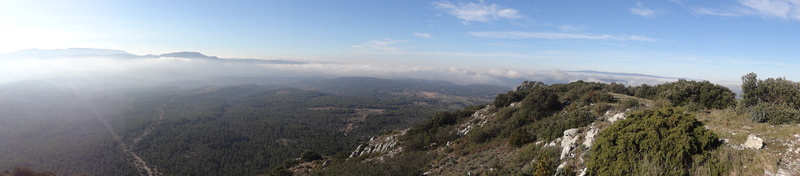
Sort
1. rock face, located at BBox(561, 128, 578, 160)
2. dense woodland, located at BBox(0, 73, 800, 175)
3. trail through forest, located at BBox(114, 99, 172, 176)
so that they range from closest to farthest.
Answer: dense woodland, located at BBox(0, 73, 800, 175) → rock face, located at BBox(561, 128, 578, 160) → trail through forest, located at BBox(114, 99, 172, 176)

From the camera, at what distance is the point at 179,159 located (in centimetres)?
7425

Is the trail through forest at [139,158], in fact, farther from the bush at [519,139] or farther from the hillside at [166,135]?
the bush at [519,139]

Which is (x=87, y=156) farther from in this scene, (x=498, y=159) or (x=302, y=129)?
(x=498, y=159)

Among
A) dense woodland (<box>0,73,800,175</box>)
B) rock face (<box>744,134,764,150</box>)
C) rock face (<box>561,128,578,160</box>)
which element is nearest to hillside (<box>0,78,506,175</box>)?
dense woodland (<box>0,73,800,175</box>)

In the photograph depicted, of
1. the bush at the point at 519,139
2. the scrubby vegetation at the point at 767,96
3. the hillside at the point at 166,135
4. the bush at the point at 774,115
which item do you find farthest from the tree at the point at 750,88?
the hillside at the point at 166,135

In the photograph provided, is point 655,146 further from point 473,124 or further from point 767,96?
point 473,124

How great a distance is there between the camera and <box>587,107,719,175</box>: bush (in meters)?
8.38

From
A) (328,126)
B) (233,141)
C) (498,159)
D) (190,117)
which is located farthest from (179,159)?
(498,159)

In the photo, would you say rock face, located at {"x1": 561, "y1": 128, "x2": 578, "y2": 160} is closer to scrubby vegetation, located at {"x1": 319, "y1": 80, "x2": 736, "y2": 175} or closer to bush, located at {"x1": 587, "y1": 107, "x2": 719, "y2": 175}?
scrubby vegetation, located at {"x1": 319, "y1": 80, "x2": 736, "y2": 175}

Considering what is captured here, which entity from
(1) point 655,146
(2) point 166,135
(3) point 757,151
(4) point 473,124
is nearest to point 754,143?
(3) point 757,151

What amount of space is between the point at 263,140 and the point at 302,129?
54.4 feet

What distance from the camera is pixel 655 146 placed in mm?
8875

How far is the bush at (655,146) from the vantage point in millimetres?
8383

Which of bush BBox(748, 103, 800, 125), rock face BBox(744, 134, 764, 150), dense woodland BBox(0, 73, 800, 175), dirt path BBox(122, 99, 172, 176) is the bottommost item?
dirt path BBox(122, 99, 172, 176)
